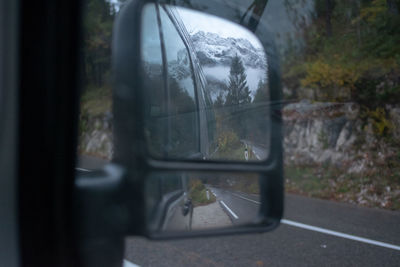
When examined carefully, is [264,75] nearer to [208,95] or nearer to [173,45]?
[208,95]

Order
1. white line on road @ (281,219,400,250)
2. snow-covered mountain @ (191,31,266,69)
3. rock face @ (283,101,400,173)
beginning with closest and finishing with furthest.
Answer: snow-covered mountain @ (191,31,266,69)
white line on road @ (281,219,400,250)
rock face @ (283,101,400,173)

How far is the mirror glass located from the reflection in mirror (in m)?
0.10

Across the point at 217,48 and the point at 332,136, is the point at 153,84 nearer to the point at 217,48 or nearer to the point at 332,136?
the point at 217,48

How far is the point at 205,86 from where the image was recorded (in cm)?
179

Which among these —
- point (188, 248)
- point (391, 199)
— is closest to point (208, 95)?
point (188, 248)

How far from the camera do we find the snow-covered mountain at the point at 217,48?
178 centimetres

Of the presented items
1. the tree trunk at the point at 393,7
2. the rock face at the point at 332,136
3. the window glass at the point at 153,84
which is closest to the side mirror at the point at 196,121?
the window glass at the point at 153,84

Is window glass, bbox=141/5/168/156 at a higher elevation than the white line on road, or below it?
higher

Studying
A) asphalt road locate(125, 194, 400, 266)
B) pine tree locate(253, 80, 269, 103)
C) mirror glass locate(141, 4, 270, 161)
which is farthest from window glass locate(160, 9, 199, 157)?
asphalt road locate(125, 194, 400, 266)

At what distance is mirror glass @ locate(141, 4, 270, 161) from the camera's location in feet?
5.23

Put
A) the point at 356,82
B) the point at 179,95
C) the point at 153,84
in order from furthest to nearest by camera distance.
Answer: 1. the point at 356,82
2. the point at 179,95
3. the point at 153,84

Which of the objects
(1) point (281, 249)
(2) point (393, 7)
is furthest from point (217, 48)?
(2) point (393, 7)

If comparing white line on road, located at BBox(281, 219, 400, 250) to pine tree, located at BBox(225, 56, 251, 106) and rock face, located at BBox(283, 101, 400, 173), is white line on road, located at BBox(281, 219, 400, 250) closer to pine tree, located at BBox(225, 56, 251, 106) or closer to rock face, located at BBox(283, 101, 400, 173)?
rock face, located at BBox(283, 101, 400, 173)

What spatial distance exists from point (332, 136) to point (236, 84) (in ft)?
24.7
